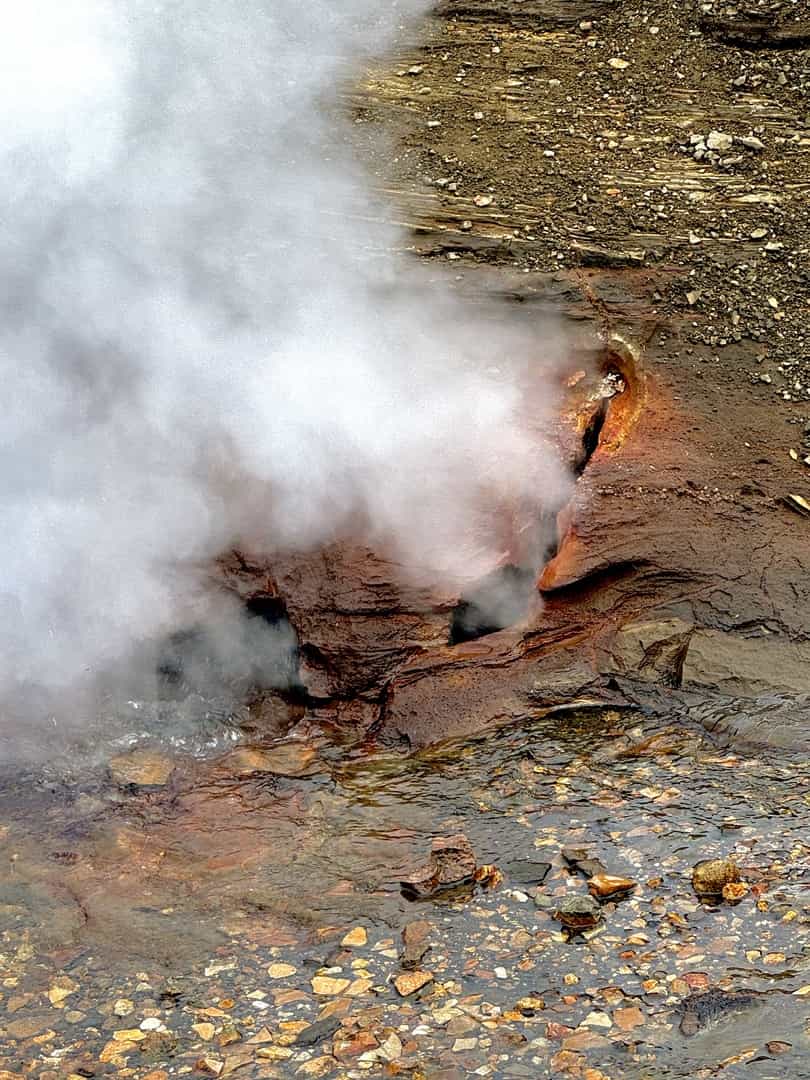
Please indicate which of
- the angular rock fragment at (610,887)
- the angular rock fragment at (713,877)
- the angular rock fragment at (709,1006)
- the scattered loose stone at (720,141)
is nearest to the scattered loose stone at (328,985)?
the angular rock fragment at (610,887)

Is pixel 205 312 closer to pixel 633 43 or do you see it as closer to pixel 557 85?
pixel 557 85

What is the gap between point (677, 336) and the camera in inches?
195

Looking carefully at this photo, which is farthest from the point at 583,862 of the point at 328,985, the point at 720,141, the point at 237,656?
the point at 720,141

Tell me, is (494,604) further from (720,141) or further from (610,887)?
(720,141)

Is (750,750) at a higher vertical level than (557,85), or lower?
lower

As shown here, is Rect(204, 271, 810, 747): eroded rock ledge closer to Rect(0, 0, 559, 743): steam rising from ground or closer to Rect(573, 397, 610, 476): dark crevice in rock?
Rect(573, 397, 610, 476): dark crevice in rock

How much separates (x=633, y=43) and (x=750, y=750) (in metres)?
2.90

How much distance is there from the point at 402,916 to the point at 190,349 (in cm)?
237

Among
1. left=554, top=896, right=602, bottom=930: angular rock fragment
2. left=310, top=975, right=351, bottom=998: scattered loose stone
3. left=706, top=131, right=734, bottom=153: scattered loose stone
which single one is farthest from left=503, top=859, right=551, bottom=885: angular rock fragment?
left=706, top=131, right=734, bottom=153: scattered loose stone

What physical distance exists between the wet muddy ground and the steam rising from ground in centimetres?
77

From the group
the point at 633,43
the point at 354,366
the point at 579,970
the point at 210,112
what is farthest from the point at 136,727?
the point at 633,43

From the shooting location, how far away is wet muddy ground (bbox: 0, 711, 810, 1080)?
9.87 feet

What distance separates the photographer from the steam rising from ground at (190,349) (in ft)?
15.4

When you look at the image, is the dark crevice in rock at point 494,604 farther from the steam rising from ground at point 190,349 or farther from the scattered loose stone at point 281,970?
the scattered loose stone at point 281,970
